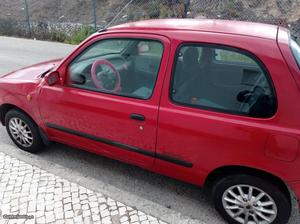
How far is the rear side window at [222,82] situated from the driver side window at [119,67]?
264mm

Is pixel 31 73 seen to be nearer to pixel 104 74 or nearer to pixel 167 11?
pixel 104 74

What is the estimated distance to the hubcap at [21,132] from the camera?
12.8ft

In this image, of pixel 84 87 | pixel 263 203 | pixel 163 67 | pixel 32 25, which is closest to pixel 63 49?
pixel 32 25

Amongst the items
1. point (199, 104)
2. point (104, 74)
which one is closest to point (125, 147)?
point (104, 74)

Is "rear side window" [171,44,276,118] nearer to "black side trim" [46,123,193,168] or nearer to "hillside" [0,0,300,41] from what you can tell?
"black side trim" [46,123,193,168]

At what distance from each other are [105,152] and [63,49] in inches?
315

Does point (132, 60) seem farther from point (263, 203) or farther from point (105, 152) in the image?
point (263, 203)

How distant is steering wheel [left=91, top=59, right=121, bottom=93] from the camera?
311cm

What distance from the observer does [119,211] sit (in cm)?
298

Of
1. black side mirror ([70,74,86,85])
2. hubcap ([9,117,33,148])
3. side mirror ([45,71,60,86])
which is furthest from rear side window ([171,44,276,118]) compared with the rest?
hubcap ([9,117,33,148])

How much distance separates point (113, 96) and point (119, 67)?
33 cm

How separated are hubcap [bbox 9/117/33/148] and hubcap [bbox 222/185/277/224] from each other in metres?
2.52

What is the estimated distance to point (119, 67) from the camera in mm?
3168

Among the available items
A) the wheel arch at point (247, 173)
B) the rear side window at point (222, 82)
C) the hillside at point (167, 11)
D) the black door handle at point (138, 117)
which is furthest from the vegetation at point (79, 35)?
the wheel arch at point (247, 173)
